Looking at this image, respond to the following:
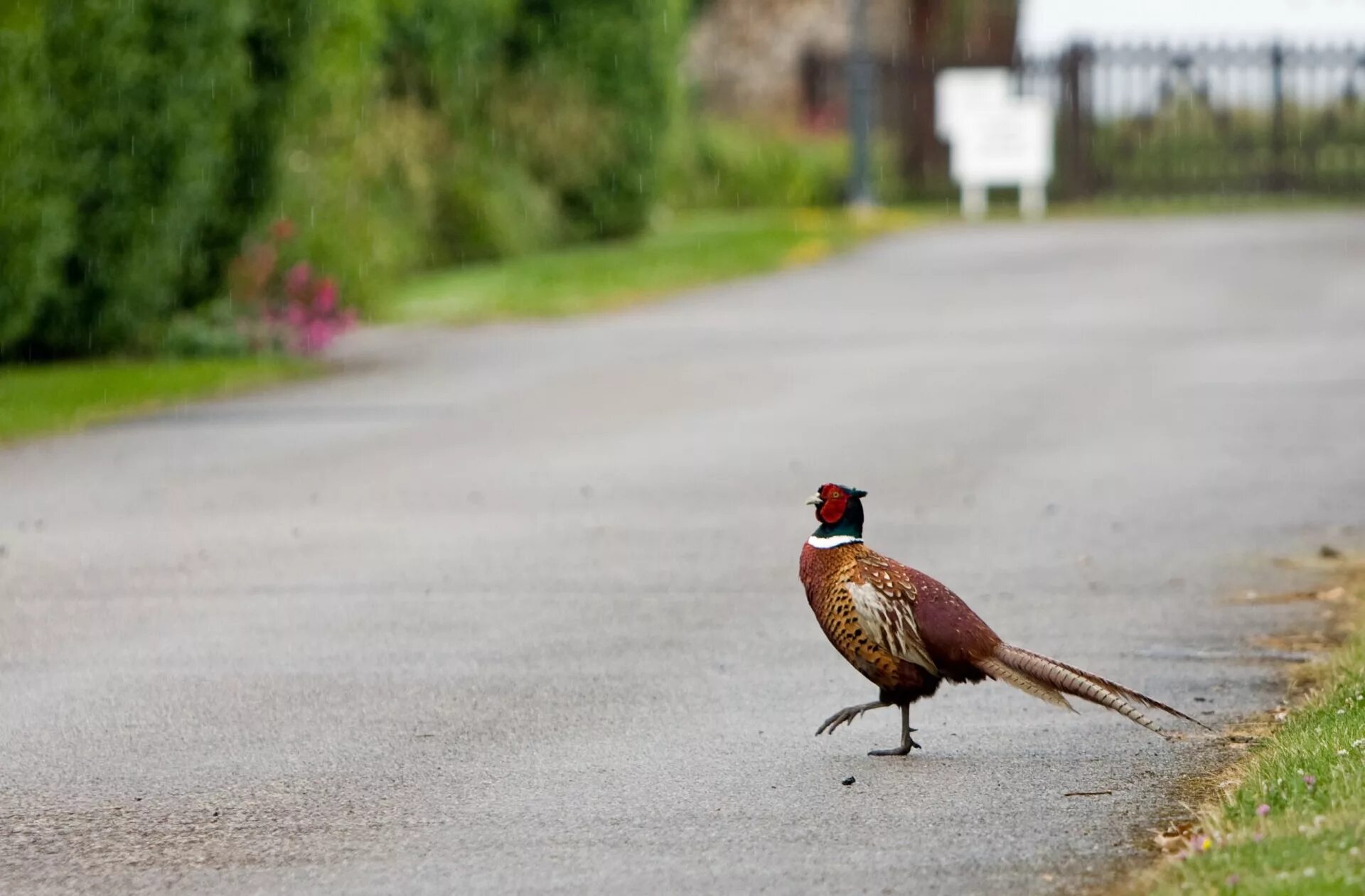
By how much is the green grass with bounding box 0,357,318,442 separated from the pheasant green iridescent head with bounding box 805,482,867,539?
34.9ft

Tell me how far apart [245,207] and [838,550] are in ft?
53.3

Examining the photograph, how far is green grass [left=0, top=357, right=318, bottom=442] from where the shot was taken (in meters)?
18.1

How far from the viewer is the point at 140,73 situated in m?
20.7

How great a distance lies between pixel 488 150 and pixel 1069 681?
2589cm

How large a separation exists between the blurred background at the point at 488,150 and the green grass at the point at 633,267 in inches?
3.5

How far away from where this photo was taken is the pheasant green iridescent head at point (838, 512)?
7711mm

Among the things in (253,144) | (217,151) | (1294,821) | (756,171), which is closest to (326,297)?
(217,151)

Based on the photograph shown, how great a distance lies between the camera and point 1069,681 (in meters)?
7.22

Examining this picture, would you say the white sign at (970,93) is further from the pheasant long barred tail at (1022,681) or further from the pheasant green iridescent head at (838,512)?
Result: the pheasant long barred tail at (1022,681)

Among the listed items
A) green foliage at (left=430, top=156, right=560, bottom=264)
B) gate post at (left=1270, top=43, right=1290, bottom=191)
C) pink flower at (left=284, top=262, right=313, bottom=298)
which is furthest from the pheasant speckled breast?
gate post at (left=1270, top=43, right=1290, bottom=191)

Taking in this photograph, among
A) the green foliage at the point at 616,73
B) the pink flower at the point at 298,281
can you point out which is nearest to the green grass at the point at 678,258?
the green foliage at the point at 616,73

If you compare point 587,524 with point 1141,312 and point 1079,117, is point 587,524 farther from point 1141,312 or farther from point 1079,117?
point 1079,117

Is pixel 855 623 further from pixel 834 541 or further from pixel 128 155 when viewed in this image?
pixel 128 155

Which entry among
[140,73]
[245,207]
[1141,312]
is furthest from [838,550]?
[1141,312]
